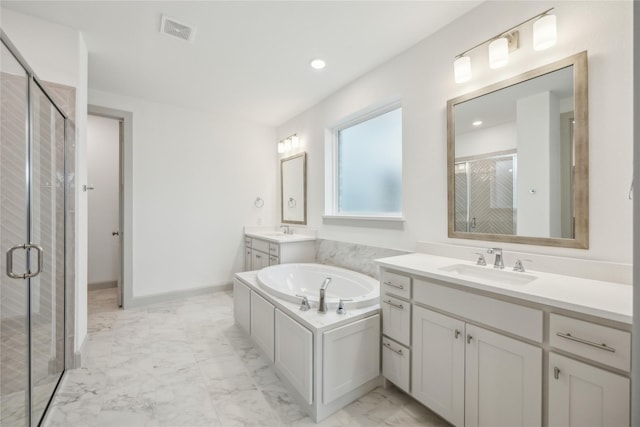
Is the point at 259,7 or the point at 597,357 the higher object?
the point at 259,7

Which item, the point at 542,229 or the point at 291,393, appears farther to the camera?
the point at 291,393

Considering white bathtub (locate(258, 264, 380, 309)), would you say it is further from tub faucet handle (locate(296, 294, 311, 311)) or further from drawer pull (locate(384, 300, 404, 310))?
drawer pull (locate(384, 300, 404, 310))

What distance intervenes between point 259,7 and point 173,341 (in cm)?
280

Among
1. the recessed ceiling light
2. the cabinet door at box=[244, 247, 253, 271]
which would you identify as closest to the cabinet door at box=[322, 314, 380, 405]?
the recessed ceiling light

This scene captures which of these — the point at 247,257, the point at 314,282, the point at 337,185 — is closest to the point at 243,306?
the point at 314,282

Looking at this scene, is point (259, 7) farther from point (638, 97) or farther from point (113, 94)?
point (113, 94)

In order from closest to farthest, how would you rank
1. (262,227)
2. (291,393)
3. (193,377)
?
1. (291,393)
2. (193,377)
3. (262,227)

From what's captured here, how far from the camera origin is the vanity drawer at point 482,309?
1.16 meters

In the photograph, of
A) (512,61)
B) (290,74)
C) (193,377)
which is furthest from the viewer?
(290,74)

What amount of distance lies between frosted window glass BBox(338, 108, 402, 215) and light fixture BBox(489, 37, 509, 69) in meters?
0.95

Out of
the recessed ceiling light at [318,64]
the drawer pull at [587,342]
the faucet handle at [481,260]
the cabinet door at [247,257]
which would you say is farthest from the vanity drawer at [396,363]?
the cabinet door at [247,257]

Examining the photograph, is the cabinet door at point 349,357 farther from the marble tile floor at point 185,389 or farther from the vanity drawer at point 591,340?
the vanity drawer at point 591,340

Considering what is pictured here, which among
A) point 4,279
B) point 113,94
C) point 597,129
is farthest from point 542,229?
point 113,94

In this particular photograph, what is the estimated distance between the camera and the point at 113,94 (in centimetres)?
320
